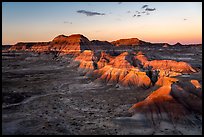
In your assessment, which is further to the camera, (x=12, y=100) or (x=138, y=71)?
(x=138, y=71)

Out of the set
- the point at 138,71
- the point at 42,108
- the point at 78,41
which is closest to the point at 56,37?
the point at 78,41

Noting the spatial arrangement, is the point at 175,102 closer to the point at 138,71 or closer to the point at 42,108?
the point at 42,108

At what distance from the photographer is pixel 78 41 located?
141m

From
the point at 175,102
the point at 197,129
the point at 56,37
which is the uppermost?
the point at 56,37

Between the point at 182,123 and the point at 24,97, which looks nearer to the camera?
the point at 182,123

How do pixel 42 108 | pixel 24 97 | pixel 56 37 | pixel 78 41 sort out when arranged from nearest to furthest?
1. pixel 42 108
2. pixel 24 97
3. pixel 78 41
4. pixel 56 37

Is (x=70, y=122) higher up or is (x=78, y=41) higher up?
(x=78, y=41)

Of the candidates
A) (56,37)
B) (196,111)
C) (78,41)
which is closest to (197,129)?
(196,111)

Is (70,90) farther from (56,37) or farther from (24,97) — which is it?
(56,37)

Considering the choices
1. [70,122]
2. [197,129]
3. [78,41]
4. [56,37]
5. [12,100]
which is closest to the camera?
[197,129]

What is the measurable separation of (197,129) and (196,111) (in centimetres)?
270

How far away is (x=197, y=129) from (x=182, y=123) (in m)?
1.20

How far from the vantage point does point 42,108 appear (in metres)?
26.7

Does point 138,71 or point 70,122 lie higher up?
point 138,71
